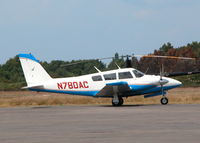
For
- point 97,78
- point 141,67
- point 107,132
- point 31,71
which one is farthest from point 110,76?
point 141,67

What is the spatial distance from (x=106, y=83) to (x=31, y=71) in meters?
4.39

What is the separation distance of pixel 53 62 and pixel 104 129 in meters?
95.0

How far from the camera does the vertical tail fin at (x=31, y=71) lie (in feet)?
88.8

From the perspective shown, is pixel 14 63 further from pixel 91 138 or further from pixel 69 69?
pixel 91 138

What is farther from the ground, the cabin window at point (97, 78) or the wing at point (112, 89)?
the cabin window at point (97, 78)

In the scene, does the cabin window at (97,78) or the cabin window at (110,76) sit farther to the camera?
the cabin window at (97,78)

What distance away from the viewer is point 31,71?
89.1 feet

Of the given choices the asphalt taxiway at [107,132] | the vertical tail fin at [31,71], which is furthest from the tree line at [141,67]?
the asphalt taxiway at [107,132]

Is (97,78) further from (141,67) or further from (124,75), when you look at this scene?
(141,67)

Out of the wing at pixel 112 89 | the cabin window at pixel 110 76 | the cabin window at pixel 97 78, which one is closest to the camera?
the wing at pixel 112 89

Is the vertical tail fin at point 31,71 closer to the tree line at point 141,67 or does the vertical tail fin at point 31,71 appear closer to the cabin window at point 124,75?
the cabin window at point 124,75

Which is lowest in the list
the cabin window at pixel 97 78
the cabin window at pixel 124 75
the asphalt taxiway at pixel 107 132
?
the asphalt taxiway at pixel 107 132

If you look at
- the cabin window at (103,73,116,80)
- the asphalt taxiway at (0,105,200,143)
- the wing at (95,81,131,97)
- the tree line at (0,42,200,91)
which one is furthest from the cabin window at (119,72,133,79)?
the tree line at (0,42,200,91)

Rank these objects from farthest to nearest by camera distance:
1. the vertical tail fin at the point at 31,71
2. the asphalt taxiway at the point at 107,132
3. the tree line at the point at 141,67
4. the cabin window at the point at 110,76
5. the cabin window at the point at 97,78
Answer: the tree line at the point at 141,67, the vertical tail fin at the point at 31,71, the cabin window at the point at 97,78, the cabin window at the point at 110,76, the asphalt taxiway at the point at 107,132
